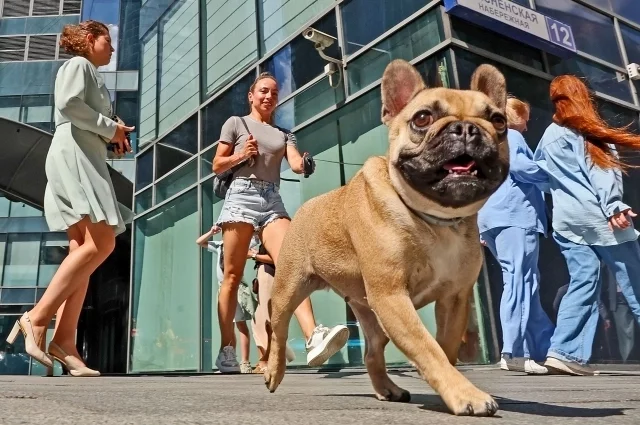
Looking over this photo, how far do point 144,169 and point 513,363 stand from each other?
341 inches

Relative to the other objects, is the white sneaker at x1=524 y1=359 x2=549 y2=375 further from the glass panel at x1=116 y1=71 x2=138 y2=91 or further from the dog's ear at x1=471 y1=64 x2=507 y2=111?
the glass panel at x1=116 y1=71 x2=138 y2=91

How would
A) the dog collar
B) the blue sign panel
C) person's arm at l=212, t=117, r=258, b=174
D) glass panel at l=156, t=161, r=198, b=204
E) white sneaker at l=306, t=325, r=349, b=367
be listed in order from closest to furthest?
1. the dog collar
2. white sneaker at l=306, t=325, r=349, b=367
3. person's arm at l=212, t=117, r=258, b=174
4. the blue sign panel
5. glass panel at l=156, t=161, r=198, b=204

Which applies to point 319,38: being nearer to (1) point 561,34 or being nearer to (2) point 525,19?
(2) point 525,19

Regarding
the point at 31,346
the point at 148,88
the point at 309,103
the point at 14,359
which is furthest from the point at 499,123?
the point at 14,359

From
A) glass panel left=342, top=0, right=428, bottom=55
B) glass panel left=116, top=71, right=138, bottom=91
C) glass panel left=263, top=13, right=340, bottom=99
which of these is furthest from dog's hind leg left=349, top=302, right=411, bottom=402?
glass panel left=116, top=71, right=138, bottom=91

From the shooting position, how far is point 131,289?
11195 millimetres

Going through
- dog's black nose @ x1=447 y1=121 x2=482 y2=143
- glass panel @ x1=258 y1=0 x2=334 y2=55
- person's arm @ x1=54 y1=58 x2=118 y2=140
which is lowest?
dog's black nose @ x1=447 y1=121 x2=482 y2=143

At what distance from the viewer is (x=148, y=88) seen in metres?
11.8

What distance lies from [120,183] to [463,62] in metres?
7.19

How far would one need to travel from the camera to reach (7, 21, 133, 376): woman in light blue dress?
3.82 meters

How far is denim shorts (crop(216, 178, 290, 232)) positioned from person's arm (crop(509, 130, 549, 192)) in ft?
5.87

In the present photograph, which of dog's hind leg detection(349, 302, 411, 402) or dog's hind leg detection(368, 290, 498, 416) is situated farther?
dog's hind leg detection(349, 302, 411, 402)

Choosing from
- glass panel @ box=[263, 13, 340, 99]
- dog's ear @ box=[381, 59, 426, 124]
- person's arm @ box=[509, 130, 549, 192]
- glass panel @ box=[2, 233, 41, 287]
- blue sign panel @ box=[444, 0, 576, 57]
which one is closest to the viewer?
dog's ear @ box=[381, 59, 426, 124]

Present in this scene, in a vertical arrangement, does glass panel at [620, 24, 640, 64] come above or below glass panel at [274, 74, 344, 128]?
above
